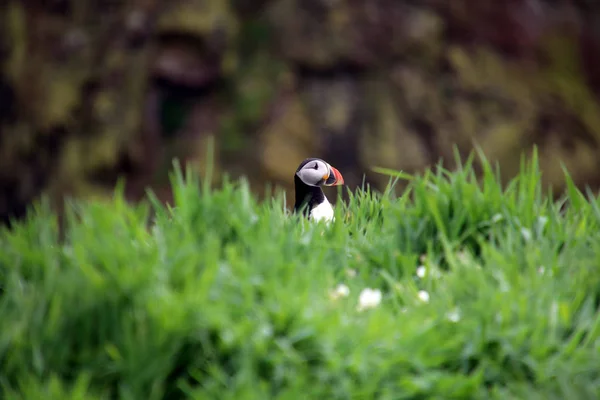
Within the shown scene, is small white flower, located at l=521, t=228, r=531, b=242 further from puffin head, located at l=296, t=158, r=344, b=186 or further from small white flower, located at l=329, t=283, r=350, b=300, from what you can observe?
puffin head, located at l=296, t=158, r=344, b=186

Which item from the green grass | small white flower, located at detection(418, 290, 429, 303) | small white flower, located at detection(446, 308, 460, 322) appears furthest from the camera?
small white flower, located at detection(418, 290, 429, 303)

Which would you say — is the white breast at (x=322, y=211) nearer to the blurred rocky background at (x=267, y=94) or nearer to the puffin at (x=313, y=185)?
the puffin at (x=313, y=185)

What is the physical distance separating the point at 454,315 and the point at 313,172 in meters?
1.27

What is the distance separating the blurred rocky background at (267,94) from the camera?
298 inches

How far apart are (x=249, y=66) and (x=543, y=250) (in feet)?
19.6

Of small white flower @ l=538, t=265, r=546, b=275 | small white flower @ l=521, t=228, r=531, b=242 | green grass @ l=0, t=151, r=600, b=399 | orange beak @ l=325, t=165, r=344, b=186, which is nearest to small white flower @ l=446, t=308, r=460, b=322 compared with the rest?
green grass @ l=0, t=151, r=600, b=399

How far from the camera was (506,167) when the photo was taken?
297 inches

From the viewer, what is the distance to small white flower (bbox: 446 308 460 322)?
1908 mm

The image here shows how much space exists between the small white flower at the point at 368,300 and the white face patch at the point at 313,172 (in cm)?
107

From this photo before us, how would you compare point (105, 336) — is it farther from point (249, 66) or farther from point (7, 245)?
point (249, 66)

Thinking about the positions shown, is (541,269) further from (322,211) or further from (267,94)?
(267,94)

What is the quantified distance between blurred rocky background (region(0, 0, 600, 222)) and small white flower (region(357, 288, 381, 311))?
17.4 ft

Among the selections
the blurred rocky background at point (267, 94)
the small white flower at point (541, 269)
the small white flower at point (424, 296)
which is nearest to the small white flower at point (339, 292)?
the small white flower at point (424, 296)

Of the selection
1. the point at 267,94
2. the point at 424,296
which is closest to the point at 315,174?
the point at 424,296
